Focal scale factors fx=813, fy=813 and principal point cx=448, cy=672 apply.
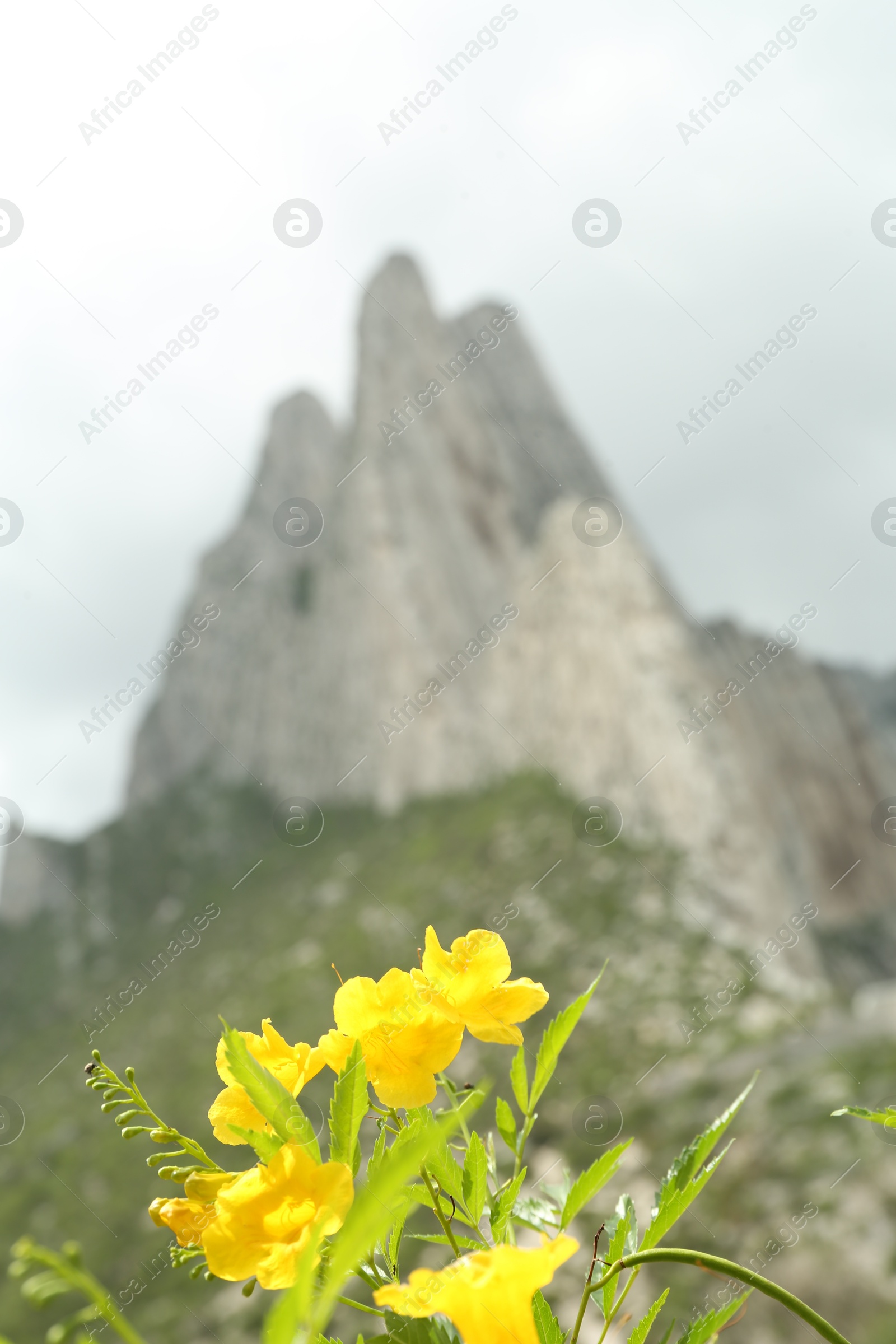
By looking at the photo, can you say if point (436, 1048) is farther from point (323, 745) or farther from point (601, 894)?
point (323, 745)

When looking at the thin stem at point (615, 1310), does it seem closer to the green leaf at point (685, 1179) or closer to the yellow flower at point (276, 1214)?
the green leaf at point (685, 1179)

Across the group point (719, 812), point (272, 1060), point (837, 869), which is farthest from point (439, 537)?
point (272, 1060)

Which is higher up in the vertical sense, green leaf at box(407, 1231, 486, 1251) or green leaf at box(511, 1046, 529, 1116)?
green leaf at box(407, 1231, 486, 1251)

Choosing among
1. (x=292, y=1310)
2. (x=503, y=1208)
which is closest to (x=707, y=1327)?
(x=503, y=1208)

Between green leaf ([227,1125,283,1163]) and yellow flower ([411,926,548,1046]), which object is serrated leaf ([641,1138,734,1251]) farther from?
green leaf ([227,1125,283,1163])

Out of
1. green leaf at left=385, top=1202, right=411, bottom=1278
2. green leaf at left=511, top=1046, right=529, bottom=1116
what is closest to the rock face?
green leaf at left=511, top=1046, right=529, bottom=1116

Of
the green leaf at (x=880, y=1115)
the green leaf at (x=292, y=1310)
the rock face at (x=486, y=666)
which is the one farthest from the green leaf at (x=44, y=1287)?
the rock face at (x=486, y=666)

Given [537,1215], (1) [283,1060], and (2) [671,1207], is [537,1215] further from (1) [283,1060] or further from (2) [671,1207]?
(1) [283,1060]
